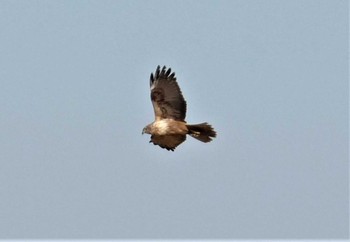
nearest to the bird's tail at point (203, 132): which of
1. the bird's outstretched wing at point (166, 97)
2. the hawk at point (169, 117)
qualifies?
the hawk at point (169, 117)

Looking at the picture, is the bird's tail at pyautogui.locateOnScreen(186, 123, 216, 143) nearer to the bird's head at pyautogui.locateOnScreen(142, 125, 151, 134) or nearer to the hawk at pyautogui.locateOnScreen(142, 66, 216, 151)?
the hawk at pyautogui.locateOnScreen(142, 66, 216, 151)

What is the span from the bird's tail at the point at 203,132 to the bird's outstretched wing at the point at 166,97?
2.66ft

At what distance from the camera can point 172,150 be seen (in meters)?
21.1

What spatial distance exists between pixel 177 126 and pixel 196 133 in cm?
65

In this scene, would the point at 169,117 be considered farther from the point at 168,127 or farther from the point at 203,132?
the point at 203,132

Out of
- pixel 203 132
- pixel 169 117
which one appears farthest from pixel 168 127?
pixel 203 132

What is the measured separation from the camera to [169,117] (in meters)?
21.4

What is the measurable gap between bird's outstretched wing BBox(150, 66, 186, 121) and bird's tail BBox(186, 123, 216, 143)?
81 centimetres

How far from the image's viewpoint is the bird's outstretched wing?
21375 millimetres

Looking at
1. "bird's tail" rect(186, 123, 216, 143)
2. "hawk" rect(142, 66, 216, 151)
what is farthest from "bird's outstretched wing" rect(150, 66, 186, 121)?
"bird's tail" rect(186, 123, 216, 143)

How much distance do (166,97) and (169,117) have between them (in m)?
0.60

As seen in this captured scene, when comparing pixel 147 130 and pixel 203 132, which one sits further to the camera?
pixel 147 130

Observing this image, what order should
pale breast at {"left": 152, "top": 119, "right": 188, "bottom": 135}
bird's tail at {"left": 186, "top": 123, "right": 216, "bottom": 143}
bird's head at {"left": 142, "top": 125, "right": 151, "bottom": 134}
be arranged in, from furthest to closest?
bird's head at {"left": 142, "top": 125, "right": 151, "bottom": 134}, pale breast at {"left": 152, "top": 119, "right": 188, "bottom": 135}, bird's tail at {"left": 186, "top": 123, "right": 216, "bottom": 143}

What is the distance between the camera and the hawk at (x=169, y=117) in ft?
67.8
